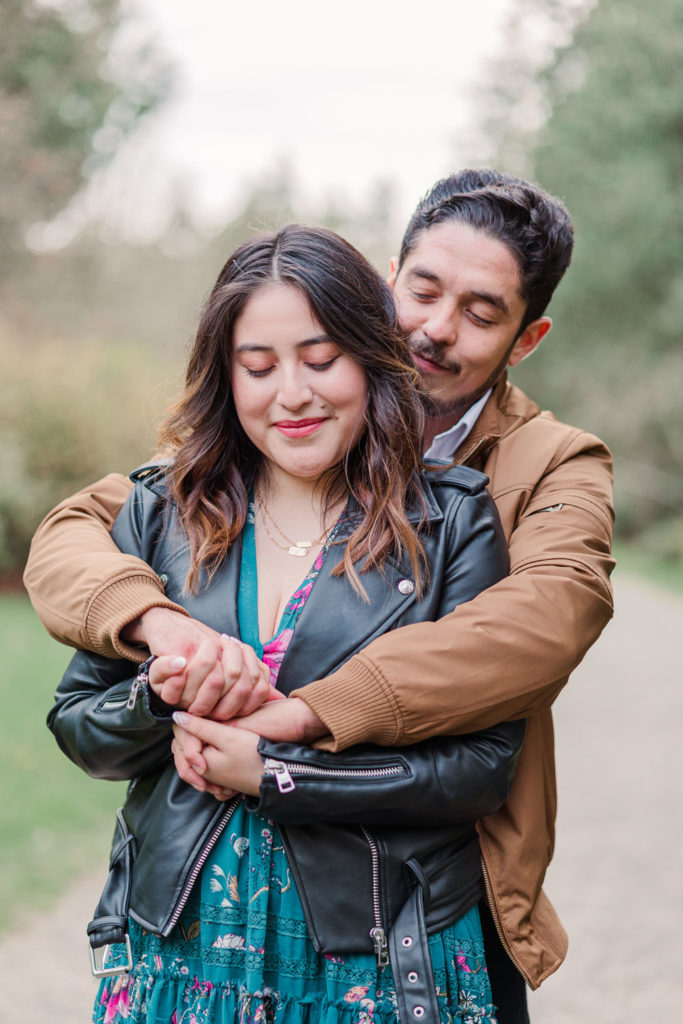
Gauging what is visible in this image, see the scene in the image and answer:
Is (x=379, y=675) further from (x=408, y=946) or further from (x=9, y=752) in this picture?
(x=9, y=752)

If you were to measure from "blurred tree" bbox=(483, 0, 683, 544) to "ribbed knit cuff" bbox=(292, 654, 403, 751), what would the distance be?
20558mm

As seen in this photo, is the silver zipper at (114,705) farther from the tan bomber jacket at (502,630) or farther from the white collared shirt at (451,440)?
the white collared shirt at (451,440)

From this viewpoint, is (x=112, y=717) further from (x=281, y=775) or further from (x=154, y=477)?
(x=154, y=477)

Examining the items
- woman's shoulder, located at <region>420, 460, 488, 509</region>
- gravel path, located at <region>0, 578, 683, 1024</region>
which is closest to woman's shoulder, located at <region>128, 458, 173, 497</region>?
woman's shoulder, located at <region>420, 460, 488, 509</region>

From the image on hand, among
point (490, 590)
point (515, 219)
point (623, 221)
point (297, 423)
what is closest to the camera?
point (490, 590)

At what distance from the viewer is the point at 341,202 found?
197 ft

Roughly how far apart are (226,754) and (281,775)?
0.43 ft

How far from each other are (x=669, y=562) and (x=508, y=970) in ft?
69.7

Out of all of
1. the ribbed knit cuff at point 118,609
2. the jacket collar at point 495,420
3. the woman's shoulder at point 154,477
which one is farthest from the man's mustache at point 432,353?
the ribbed knit cuff at point 118,609

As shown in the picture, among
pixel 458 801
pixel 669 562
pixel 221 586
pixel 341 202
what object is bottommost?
pixel 458 801

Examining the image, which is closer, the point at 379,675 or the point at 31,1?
the point at 379,675

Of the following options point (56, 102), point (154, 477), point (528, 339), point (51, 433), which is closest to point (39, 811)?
point (154, 477)

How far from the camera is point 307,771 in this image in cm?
197

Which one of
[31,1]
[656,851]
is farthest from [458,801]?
[31,1]
